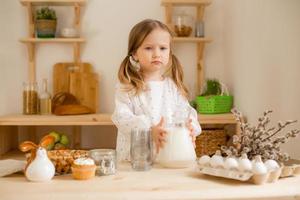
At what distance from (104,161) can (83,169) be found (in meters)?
0.08

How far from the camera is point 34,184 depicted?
3.72ft

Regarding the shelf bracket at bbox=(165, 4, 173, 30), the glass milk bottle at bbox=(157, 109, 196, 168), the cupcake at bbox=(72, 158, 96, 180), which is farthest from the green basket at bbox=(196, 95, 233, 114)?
the cupcake at bbox=(72, 158, 96, 180)

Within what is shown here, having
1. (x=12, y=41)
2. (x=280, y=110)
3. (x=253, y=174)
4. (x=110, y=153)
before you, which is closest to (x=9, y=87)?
(x=12, y=41)

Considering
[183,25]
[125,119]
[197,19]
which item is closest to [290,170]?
[125,119]

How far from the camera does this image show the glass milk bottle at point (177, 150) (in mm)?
1328

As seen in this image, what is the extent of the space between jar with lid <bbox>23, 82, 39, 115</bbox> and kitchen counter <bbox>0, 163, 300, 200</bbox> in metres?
1.94

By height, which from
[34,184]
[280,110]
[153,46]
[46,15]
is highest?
[46,15]

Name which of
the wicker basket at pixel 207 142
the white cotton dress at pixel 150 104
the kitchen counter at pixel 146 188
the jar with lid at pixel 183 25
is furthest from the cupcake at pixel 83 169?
the jar with lid at pixel 183 25

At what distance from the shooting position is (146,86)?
1.98 m

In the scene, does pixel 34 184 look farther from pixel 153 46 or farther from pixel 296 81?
pixel 296 81

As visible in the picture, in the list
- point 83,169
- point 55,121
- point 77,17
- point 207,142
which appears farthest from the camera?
point 77,17

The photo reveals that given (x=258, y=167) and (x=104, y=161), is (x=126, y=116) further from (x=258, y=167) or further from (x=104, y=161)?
(x=258, y=167)

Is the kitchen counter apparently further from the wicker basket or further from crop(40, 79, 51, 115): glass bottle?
crop(40, 79, 51, 115): glass bottle

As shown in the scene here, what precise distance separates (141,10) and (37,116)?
109 cm
